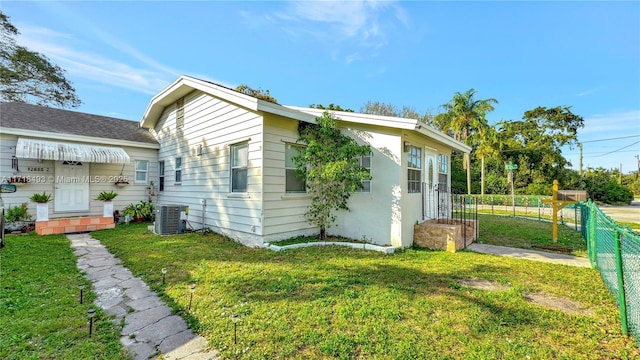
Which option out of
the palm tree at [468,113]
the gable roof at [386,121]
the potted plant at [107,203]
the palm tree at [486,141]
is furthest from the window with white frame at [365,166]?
the palm tree at [486,141]

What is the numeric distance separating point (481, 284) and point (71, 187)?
1184 centimetres

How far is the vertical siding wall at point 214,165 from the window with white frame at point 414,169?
12.1ft

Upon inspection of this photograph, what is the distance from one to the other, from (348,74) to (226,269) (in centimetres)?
1451

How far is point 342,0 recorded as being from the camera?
747 cm

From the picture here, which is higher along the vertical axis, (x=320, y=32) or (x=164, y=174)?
(x=320, y=32)

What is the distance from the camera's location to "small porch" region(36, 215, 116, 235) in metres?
7.49

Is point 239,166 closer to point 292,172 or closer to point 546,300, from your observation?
point 292,172

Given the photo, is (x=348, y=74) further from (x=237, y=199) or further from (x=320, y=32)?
(x=237, y=199)

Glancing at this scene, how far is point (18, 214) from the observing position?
25.4ft

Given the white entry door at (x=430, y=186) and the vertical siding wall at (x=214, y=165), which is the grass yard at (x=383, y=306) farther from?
the white entry door at (x=430, y=186)

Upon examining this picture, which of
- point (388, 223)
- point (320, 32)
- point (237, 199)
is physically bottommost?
point (388, 223)

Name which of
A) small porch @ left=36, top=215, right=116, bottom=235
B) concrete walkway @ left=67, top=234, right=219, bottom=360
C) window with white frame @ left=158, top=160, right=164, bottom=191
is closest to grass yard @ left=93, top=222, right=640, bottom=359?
concrete walkway @ left=67, top=234, right=219, bottom=360

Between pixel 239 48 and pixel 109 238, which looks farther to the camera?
pixel 239 48

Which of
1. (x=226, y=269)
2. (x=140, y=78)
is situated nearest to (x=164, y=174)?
(x=140, y=78)
